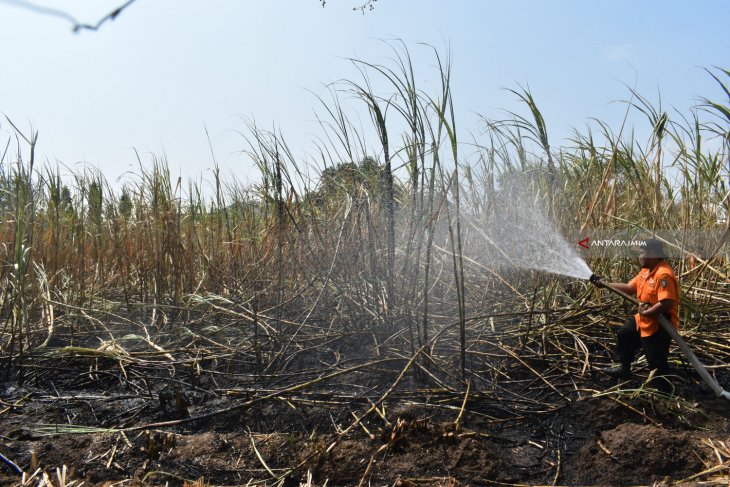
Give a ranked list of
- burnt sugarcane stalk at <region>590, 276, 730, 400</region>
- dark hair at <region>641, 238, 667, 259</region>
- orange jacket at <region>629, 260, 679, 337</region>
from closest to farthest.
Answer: burnt sugarcane stalk at <region>590, 276, 730, 400</region>
orange jacket at <region>629, 260, 679, 337</region>
dark hair at <region>641, 238, 667, 259</region>

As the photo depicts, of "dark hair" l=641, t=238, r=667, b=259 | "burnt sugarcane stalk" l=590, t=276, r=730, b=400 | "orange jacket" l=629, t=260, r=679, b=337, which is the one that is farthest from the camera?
"dark hair" l=641, t=238, r=667, b=259

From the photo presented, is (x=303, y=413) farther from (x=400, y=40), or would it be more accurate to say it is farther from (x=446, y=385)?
(x=400, y=40)

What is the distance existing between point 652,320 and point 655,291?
0.13 metres

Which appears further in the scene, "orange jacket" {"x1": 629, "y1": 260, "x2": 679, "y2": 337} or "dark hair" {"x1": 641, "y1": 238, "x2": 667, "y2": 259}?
"dark hair" {"x1": 641, "y1": 238, "x2": 667, "y2": 259}

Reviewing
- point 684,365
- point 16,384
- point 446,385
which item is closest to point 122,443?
point 16,384

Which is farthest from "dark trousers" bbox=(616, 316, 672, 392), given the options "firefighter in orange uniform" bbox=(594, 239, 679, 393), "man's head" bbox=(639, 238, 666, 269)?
"man's head" bbox=(639, 238, 666, 269)

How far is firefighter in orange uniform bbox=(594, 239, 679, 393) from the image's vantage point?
8.82 feet

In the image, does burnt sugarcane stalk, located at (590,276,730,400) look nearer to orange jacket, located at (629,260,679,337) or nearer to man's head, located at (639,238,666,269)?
orange jacket, located at (629,260,679,337)

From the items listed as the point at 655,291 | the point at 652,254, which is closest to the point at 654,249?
the point at 652,254

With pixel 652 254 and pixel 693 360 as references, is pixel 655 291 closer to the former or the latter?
pixel 652 254

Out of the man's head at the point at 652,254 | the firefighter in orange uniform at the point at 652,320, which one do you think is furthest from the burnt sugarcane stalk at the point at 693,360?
the man's head at the point at 652,254

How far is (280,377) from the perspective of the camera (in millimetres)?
3004

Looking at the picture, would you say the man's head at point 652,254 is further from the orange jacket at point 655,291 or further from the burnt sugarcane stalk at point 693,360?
the burnt sugarcane stalk at point 693,360

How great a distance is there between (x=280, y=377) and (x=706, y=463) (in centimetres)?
179
